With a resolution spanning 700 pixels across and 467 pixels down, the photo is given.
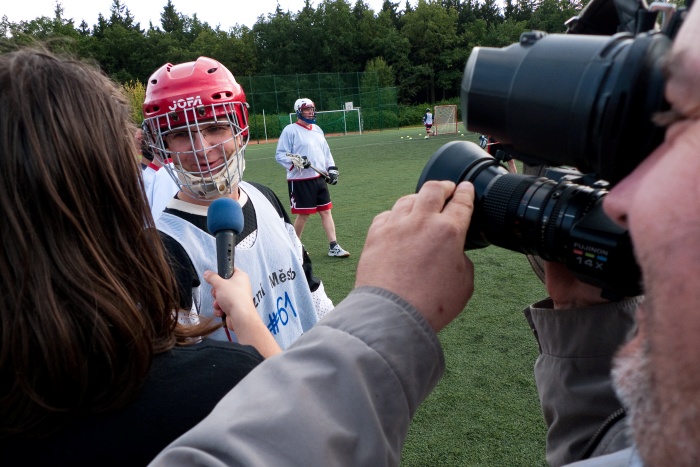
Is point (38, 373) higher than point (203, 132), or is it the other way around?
point (203, 132)

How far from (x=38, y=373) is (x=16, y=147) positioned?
15.2 inches

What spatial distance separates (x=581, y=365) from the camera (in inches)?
43.1

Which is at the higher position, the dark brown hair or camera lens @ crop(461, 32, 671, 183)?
camera lens @ crop(461, 32, 671, 183)

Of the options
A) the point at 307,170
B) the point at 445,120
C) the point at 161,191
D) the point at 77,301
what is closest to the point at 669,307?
the point at 77,301

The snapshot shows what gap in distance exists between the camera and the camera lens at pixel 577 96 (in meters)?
0.74

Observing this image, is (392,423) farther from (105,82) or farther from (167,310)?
(105,82)

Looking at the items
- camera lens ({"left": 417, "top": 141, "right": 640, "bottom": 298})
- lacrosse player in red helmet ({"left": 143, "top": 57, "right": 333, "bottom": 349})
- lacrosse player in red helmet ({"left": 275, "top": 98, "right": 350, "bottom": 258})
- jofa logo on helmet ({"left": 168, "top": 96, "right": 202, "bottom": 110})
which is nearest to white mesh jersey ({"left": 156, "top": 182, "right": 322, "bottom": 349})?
lacrosse player in red helmet ({"left": 143, "top": 57, "right": 333, "bottom": 349})

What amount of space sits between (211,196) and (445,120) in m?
26.8

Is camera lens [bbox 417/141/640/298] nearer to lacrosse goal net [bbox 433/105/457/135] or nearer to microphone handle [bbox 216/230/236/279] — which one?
microphone handle [bbox 216/230/236/279]

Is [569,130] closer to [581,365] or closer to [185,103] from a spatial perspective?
[581,365]

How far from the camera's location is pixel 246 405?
2.46 feet

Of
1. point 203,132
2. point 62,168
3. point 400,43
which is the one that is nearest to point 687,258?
point 62,168

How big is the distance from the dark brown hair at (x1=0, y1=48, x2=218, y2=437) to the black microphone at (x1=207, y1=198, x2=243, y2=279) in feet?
1.54

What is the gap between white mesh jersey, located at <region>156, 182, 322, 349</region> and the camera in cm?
198
